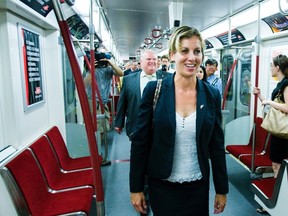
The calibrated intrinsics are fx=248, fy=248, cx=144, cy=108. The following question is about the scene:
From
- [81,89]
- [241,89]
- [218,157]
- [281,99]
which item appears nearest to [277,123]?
[281,99]

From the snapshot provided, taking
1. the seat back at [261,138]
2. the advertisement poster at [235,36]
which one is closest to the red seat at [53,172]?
the seat back at [261,138]

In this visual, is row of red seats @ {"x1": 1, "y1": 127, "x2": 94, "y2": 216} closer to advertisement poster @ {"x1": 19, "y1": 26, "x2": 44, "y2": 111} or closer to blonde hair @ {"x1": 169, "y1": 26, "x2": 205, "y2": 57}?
advertisement poster @ {"x1": 19, "y1": 26, "x2": 44, "y2": 111}

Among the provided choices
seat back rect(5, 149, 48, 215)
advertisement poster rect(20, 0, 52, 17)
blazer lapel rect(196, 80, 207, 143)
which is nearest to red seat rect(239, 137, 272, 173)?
blazer lapel rect(196, 80, 207, 143)

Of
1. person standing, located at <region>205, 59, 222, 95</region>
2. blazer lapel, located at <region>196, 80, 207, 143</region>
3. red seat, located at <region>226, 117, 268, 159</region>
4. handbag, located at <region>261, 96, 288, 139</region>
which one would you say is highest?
person standing, located at <region>205, 59, 222, 95</region>

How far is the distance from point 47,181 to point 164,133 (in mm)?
1500

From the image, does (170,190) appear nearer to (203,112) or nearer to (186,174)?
(186,174)

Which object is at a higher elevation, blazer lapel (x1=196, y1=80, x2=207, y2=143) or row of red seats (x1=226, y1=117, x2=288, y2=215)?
blazer lapel (x1=196, y1=80, x2=207, y2=143)

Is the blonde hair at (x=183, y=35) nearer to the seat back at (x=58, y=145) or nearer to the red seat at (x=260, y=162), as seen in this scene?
the seat back at (x=58, y=145)

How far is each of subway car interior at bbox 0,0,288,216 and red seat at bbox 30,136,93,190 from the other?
0.4 inches

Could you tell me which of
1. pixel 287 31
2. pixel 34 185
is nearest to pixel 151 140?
pixel 34 185

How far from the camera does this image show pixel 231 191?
3316 mm

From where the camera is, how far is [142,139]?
4.57 feet

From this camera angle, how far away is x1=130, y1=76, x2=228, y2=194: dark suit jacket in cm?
133

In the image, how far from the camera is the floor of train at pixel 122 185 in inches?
113
